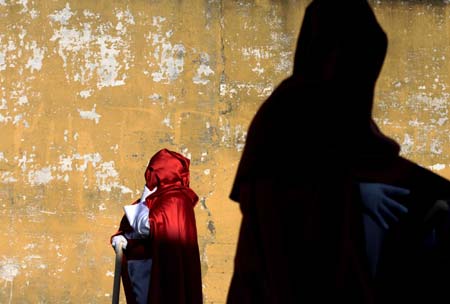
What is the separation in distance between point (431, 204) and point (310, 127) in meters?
0.44

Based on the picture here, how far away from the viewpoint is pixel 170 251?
633 cm

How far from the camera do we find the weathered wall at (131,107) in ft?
27.3

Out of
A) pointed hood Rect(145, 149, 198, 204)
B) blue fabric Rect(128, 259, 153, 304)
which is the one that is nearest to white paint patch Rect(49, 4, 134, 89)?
pointed hood Rect(145, 149, 198, 204)

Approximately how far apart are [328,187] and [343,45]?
45 cm

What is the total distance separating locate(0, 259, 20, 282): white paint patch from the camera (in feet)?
27.1

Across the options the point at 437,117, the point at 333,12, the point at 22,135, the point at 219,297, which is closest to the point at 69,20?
the point at 22,135

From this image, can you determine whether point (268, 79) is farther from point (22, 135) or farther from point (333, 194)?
point (333, 194)

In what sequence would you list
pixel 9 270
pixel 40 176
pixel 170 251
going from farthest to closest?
pixel 40 176 → pixel 9 270 → pixel 170 251

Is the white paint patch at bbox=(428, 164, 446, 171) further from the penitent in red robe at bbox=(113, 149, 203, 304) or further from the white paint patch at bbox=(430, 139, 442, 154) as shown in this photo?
the penitent in red robe at bbox=(113, 149, 203, 304)

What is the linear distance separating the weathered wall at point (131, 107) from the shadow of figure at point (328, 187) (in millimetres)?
5614

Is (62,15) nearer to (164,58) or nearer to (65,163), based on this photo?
(164,58)

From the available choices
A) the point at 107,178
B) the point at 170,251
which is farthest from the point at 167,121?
the point at 170,251

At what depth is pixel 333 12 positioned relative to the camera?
2.81 meters

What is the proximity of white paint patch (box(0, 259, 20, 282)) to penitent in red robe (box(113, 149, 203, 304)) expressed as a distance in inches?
84.0
